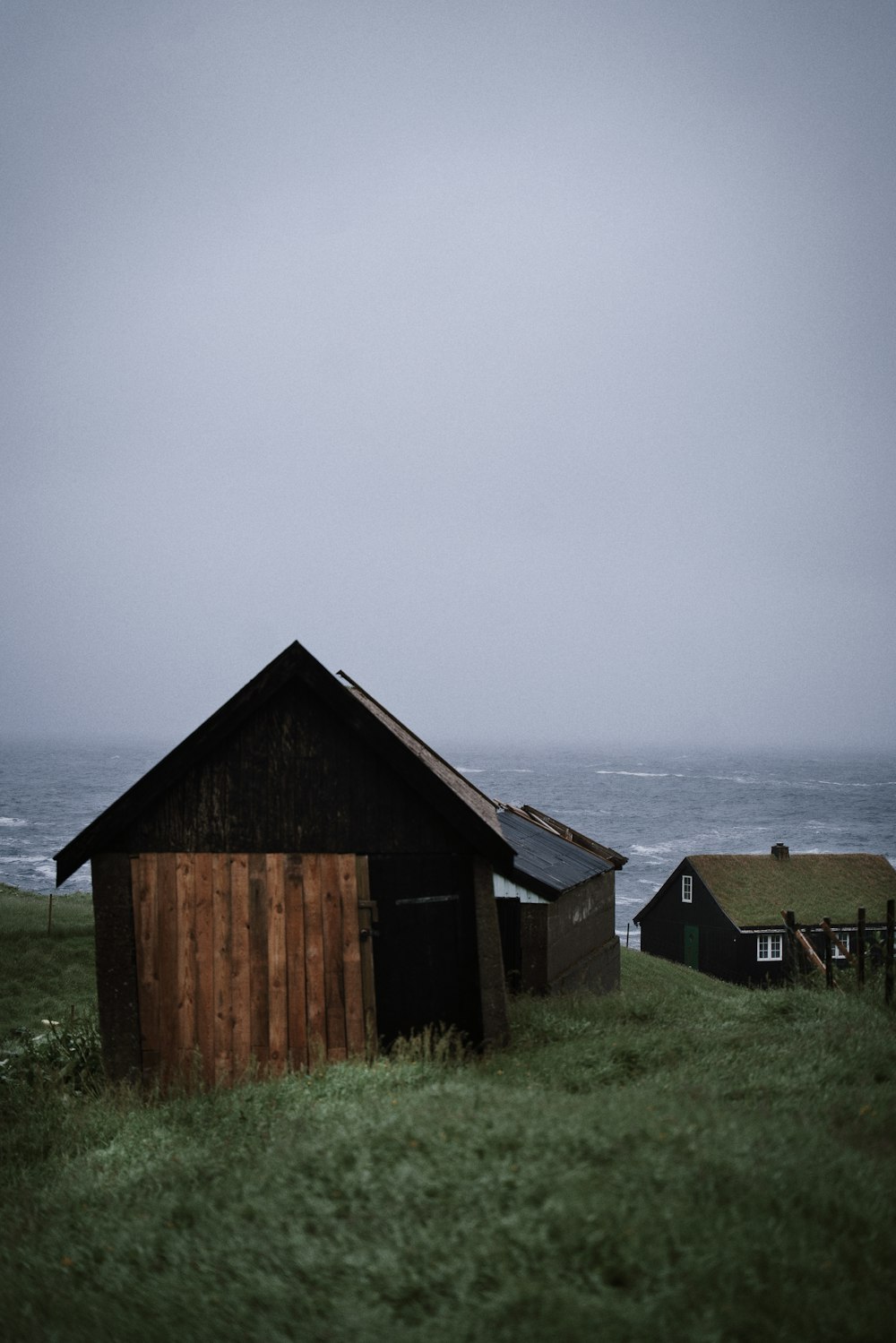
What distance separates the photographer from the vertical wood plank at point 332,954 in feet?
33.4

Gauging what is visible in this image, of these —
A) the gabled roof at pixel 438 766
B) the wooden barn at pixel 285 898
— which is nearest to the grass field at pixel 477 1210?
the wooden barn at pixel 285 898

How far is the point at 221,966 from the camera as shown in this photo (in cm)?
1029

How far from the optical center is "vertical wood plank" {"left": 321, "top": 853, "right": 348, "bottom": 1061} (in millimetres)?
10172

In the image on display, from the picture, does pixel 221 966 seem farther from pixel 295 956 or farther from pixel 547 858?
pixel 547 858

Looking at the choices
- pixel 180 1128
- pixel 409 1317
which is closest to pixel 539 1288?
pixel 409 1317

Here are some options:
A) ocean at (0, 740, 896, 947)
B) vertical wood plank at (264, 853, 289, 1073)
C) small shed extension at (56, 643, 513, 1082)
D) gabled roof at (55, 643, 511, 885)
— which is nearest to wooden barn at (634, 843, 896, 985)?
ocean at (0, 740, 896, 947)

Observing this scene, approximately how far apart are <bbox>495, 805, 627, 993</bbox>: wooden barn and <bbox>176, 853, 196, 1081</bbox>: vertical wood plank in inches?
208

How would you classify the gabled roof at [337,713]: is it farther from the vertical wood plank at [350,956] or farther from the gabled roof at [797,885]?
the gabled roof at [797,885]

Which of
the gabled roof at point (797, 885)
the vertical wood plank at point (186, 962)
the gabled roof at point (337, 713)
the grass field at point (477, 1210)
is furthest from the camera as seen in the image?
the gabled roof at point (797, 885)

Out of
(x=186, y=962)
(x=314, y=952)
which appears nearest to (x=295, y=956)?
(x=314, y=952)

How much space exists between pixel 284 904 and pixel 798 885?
34.4 metres

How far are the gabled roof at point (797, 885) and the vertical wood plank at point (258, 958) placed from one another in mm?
31156

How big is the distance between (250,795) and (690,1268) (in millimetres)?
7066

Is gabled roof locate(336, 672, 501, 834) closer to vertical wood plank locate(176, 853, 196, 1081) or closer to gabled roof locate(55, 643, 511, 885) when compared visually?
gabled roof locate(55, 643, 511, 885)
